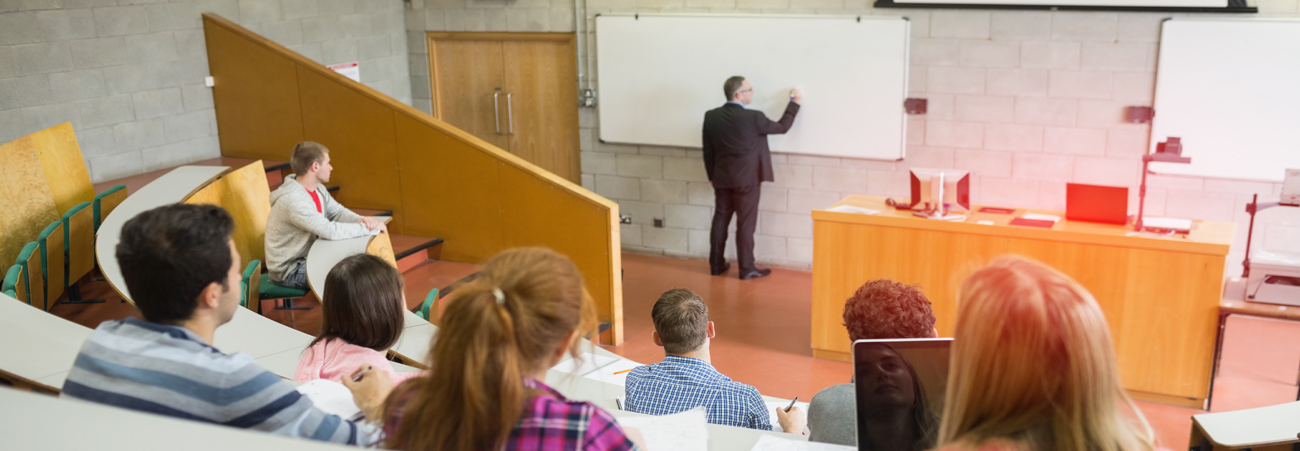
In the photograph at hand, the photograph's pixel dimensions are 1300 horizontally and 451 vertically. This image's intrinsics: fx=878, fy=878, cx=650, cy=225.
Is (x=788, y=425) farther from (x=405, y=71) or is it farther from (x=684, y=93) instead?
(x=405, y=71)

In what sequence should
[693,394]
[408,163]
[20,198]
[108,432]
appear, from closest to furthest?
[108,432]
[693,394]
[20,198]
[408,163]

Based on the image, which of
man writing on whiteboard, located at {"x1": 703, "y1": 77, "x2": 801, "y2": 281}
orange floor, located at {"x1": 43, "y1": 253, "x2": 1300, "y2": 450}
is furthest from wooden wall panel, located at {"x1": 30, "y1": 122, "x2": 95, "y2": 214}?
man writing on whiteboard, located at {"x1": 703, "y1": 77, "x2": 801, "y2": 281}

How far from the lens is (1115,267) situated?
14.2ft

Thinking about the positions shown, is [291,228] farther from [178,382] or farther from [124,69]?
[178,382]

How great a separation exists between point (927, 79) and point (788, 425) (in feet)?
13.9

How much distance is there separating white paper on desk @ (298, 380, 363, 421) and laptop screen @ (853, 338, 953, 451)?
949mm

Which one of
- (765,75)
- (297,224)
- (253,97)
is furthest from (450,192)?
(765,75)

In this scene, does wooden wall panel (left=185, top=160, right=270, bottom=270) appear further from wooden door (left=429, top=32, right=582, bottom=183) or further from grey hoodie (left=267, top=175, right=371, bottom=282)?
wooden door (left=429, top=32, right=582, bottom=183)

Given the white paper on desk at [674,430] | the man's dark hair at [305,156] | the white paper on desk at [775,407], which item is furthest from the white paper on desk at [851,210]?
the white paper on desk at [674,430]

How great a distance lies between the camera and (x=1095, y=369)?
106 centimetres

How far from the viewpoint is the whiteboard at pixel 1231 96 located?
4.95 metres

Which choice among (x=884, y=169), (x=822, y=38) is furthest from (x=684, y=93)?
(x=884, y=169)

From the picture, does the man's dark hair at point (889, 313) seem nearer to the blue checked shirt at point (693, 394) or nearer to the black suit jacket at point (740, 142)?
the blue checked shirt at point (693, 394)

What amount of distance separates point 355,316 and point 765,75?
4.51 meters
